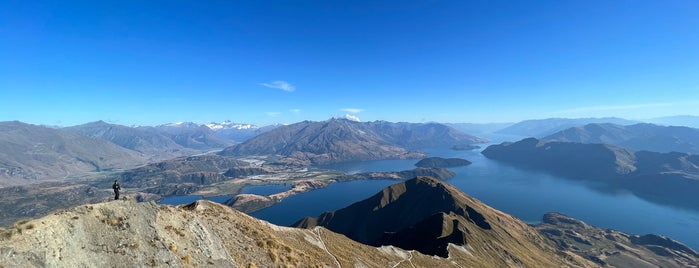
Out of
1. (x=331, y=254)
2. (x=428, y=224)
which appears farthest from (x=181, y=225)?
(x=428, y=224)

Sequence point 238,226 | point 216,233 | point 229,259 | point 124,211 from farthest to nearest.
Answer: point 238,226 < point 216,233 < point 229,259 < point 124,211

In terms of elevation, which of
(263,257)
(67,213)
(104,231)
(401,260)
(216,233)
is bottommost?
(401,260)

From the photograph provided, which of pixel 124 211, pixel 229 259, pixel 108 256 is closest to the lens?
pixel 108 256

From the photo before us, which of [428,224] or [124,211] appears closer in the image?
[124,211]

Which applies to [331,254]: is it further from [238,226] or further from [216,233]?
[216,233]

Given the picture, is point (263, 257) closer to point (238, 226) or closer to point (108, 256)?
point (238, 226)

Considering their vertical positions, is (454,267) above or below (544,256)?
above

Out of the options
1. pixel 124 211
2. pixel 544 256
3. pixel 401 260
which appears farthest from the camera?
pixel 544 256

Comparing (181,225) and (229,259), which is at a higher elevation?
(181,225)

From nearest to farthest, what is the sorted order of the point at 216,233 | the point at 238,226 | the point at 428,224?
1. the point at 216,233
2. the point at 238,226
3. the point at 428,224

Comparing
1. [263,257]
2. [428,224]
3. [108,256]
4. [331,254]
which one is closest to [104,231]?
[108,256]
